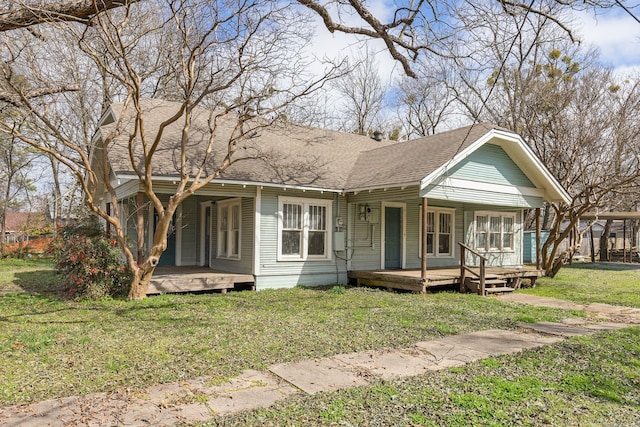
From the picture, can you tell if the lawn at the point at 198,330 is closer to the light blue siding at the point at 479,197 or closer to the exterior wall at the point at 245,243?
the exterior wall at the point at 245,243

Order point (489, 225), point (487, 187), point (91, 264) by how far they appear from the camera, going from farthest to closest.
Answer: point (489, 225), point (487, 187), point (91, 264)

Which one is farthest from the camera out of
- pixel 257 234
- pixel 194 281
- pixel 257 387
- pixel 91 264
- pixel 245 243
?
pixel 245 243

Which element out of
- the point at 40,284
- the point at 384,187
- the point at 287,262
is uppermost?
the point at 384,187

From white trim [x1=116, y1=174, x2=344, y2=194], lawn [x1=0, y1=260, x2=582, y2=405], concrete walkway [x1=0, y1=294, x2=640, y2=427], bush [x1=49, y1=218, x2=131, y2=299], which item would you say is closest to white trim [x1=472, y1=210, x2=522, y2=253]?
lawn [x1=0, y1=260, x2=582, y2=405]

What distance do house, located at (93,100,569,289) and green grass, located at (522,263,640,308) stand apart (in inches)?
97.4

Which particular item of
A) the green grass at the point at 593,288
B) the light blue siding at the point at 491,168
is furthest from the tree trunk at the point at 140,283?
the green grass at the point at 593,288

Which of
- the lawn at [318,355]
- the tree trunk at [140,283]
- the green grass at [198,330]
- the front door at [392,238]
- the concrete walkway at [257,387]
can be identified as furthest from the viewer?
the front door at [392,238]

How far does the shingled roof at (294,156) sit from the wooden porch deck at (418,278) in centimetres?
234

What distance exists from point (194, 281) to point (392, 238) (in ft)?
20.0

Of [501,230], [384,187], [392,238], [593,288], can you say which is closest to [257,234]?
[384,187]

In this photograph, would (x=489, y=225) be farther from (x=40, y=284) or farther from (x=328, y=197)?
(x=40, y=284)

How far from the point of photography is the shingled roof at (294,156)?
442 inches

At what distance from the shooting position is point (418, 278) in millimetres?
11250

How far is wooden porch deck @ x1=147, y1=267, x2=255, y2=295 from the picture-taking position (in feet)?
34.1
